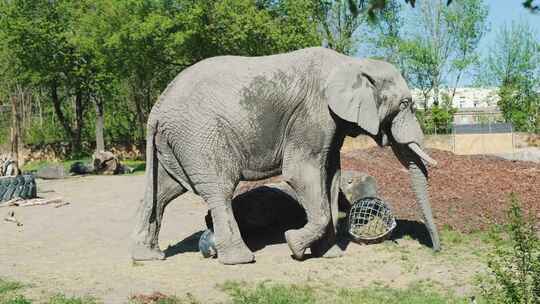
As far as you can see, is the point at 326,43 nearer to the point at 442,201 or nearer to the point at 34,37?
the point at 34,37

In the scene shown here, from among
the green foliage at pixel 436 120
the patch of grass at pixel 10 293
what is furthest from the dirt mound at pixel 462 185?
the green foliage at pixel 436 120

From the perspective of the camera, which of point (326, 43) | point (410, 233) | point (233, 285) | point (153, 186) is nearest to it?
point (233, 285)

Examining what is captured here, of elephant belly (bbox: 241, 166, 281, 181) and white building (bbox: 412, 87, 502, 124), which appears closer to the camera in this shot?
elephant belly (bbox: 241, 166, 281, 181)

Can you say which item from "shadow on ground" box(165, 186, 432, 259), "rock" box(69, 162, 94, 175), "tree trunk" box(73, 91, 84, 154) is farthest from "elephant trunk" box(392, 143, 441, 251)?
"tree trunk" box(73, 91, 84, 154)

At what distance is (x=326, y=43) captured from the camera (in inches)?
Result: 1598

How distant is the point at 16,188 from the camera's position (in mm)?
17844

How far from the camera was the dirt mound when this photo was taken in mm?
11587

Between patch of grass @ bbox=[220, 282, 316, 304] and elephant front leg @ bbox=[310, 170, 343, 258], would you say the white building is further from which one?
patch of grass @ bbox=[220, 282, 316, 304]

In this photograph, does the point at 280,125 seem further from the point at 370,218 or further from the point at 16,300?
the point at 16,300

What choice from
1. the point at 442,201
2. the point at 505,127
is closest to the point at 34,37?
the point at 505,127

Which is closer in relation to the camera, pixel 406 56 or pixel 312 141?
pixel 312 141

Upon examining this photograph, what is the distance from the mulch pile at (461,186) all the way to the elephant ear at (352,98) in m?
2.43

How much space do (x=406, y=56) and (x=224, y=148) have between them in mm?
41574

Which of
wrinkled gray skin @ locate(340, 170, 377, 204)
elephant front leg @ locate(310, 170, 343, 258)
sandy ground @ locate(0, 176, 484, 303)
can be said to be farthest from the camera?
wrinkled gray skin @ locate(340, 170, 377, 204)
